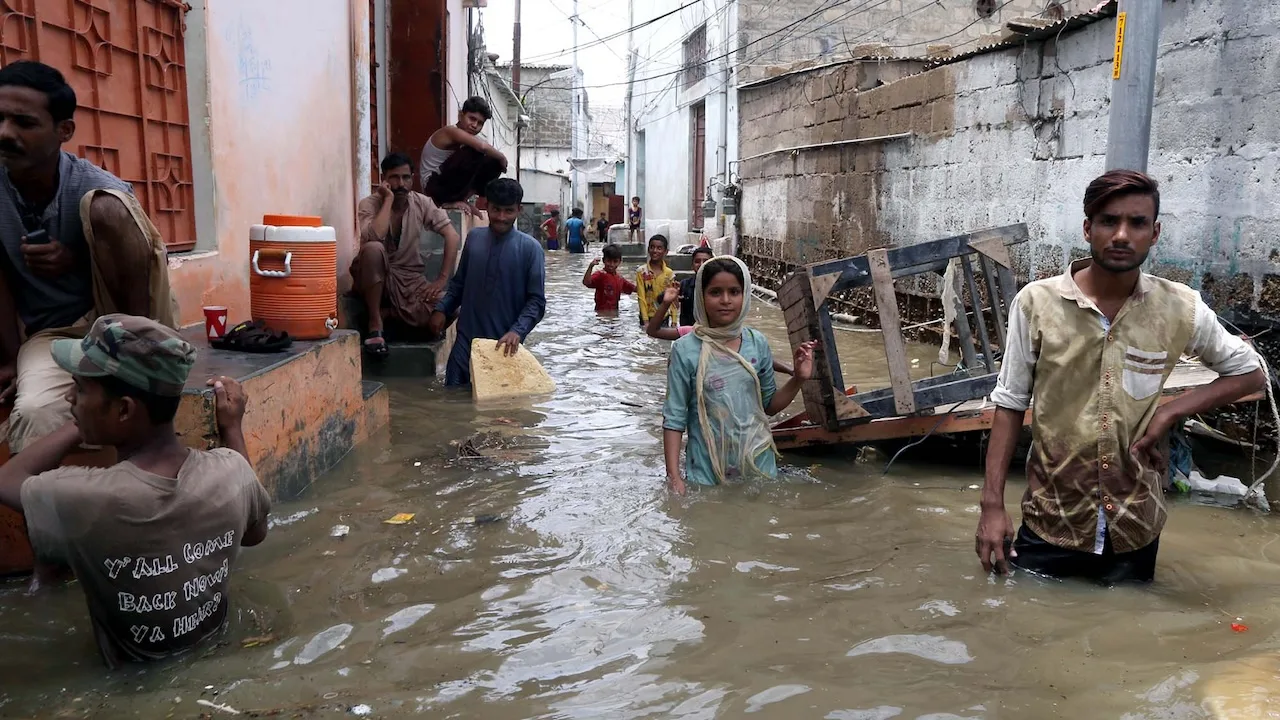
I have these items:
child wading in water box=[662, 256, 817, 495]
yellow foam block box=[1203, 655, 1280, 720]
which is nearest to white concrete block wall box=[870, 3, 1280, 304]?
child wading in water box=[662, 256, 817, 495]

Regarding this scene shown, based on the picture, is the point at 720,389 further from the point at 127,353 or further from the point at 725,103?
the point at 725,103

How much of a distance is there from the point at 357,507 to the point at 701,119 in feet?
65.1

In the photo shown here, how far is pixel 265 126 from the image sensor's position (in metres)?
6.00

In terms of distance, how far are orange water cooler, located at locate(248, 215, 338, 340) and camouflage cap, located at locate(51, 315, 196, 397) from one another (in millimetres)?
2345

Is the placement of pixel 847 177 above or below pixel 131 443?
above

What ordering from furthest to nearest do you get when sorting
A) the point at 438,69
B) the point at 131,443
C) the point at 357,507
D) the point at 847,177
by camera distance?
1. the point at 847,177
2. the point at 438,69
3. the point at 357,507
4. the point at 131,443

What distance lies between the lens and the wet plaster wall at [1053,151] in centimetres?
562

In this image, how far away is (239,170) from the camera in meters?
5.64

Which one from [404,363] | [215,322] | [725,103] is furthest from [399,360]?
[725,103]

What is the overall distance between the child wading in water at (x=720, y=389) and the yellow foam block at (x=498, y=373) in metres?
2.59

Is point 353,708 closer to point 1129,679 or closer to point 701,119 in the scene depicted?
point 1129,679

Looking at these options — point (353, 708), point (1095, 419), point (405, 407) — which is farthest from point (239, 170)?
point (1095, 419)

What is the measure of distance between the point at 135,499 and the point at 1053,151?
294 inches

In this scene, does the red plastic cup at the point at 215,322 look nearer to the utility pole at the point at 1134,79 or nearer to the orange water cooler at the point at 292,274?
the orange water cooler at the point at 292,274
